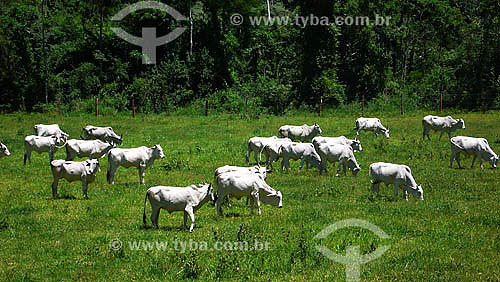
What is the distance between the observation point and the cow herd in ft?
46.4

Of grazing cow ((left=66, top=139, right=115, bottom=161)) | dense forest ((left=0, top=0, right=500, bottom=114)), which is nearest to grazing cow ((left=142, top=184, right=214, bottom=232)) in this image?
grazing cow ((left=66, top=139, right=115, bottom=161))

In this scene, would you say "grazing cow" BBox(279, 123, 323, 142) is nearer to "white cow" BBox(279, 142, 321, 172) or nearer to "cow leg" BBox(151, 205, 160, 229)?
"white cow" BBox(279, 142, 321, 172)

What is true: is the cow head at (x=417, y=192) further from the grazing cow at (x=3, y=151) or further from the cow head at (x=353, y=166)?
the grazing cow at (x=3, y=151)

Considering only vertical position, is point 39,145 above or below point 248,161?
above

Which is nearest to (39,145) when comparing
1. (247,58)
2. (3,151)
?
(3,151)

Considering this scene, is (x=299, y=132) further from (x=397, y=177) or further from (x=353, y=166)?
(x=397, y=177)

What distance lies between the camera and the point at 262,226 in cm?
1393

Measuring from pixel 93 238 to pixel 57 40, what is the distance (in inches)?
→ 1826

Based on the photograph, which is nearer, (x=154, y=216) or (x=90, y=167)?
(x=154, y=216)

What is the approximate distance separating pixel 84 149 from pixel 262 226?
12.3m

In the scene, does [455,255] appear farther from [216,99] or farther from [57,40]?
[57,40]

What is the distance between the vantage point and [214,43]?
55.9 meters

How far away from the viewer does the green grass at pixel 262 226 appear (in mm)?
10867

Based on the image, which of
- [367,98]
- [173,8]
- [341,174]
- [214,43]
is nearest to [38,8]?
[173,8]
